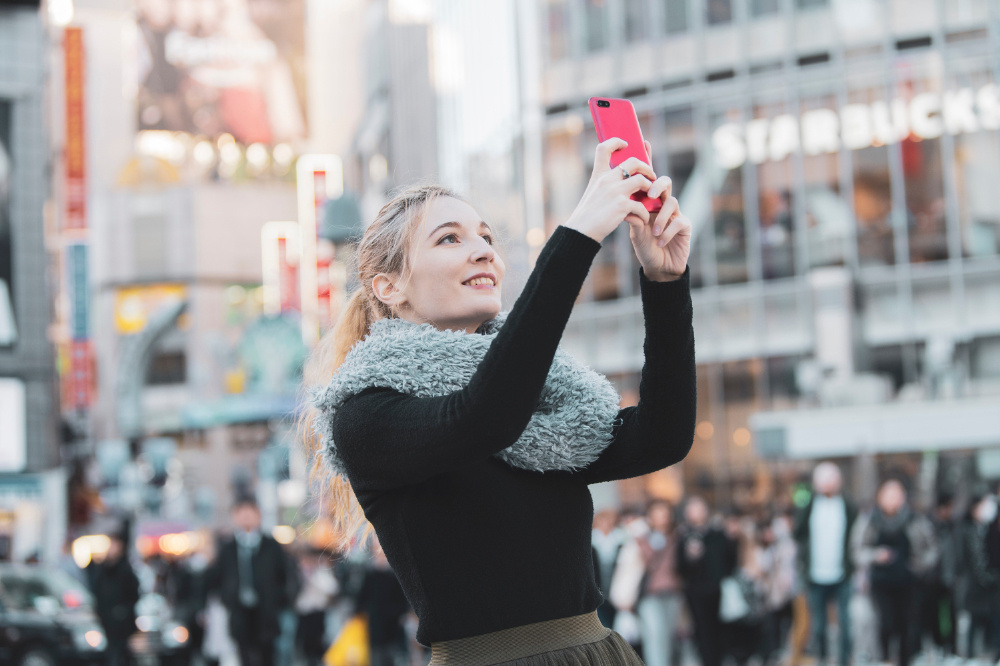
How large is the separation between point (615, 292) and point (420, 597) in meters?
24.0

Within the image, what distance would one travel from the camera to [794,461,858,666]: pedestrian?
32.8ft

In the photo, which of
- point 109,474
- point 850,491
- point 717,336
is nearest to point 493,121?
point 717,336

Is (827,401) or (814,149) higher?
(814,149)

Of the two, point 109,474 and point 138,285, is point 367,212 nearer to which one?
point 109,474

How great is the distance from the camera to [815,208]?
24.0 m

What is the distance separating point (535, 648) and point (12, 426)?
93.5 feet

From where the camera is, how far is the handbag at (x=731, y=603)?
1092cm

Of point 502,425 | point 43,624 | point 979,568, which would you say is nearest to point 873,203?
point 979,568

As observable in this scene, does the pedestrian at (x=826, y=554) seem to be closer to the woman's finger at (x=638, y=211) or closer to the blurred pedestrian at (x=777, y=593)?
the blurred pedestrian at (x=777, y=593)

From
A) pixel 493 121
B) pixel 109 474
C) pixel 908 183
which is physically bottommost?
pixel 109 474

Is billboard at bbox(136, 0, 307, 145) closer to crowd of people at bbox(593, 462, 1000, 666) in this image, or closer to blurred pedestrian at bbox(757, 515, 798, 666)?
crowd of people at bbox(593, 462, 1000, 666)

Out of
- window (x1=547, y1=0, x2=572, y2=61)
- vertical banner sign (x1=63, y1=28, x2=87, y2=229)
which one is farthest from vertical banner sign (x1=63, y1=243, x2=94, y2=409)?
window (x1=547, y1=0, x2=572, y2=61)

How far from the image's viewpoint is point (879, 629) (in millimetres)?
10469

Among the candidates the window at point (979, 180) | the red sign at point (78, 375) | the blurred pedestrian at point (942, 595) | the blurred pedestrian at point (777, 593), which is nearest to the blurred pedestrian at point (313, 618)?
the blurred pedestrian at point (777, 593)
